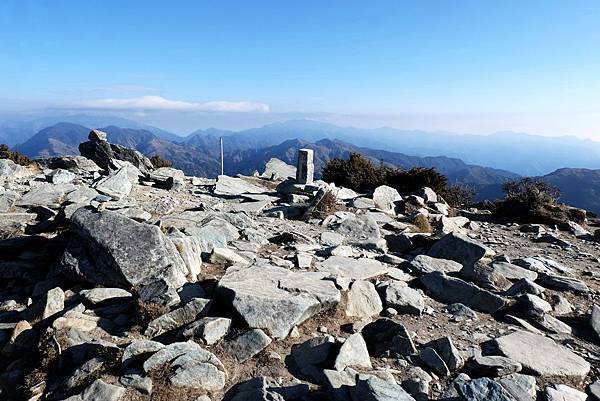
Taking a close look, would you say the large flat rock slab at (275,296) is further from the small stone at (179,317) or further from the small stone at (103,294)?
the small stone at (103,294)

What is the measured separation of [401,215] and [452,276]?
5.99 m

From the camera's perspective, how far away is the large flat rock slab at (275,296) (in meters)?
5.03

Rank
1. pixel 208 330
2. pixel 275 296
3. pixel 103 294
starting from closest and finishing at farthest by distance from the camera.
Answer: pixel 208 330 → pixel 275 296 → pixel 103 294

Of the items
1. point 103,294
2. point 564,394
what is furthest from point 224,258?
point 564,394

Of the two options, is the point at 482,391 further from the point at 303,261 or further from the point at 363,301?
the point at 303,261

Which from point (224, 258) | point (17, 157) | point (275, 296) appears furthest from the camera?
point (17, 157)

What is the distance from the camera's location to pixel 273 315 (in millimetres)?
5082

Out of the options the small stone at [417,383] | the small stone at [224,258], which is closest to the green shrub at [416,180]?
the small stone at [224,258]

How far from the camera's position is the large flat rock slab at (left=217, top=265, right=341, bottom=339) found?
16.5 feet

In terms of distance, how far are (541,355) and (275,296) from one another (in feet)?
11.6

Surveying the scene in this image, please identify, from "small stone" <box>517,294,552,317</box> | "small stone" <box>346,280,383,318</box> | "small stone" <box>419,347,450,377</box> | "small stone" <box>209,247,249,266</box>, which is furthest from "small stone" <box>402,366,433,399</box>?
"small stone" <box>209,247,249,266</box>

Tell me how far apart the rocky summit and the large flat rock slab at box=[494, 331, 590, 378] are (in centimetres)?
2

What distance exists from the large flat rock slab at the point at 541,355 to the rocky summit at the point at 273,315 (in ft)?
0.08

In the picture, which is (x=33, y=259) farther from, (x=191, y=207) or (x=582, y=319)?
(x=582, y=319)
